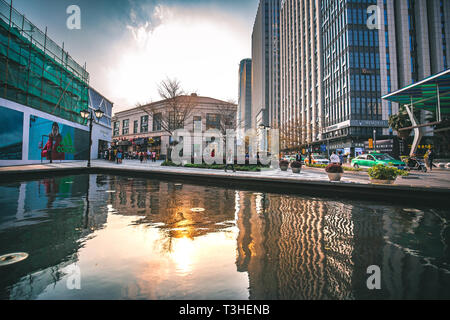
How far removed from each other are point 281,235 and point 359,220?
2.33 metres

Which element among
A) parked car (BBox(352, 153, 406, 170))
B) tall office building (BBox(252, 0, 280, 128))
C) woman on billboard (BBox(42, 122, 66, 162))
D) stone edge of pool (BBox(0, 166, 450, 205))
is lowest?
stone edge of pool (BBox(0, 166, 450, 205))

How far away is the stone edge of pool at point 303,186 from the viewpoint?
6641 mm

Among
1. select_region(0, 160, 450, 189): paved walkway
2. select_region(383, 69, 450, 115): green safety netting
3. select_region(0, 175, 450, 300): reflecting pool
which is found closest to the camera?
select_region(0, 175, 450, 300): reflecting pool

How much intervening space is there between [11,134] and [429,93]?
36.1 meters

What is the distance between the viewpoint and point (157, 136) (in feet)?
129

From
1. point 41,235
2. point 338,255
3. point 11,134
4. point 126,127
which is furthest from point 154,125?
point 338,255

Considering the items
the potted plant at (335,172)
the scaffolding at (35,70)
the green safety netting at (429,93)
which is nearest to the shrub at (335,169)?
the potted plant at (335,172)

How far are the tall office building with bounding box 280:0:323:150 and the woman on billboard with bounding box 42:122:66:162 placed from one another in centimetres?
3562

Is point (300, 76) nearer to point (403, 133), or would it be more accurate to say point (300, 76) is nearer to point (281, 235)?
A: point (403, 133)

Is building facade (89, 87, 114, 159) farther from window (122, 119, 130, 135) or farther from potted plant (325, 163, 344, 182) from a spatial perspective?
potted plant (325, 163, 344, 182)

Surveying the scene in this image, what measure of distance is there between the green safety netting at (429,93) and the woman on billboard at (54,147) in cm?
3406

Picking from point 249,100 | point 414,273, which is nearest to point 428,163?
point 414,273

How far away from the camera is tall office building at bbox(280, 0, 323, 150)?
50094mm

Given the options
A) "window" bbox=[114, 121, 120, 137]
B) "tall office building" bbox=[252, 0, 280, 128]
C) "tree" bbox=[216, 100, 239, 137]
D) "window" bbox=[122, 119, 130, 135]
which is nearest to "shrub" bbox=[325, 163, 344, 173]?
"tree" bbox=[216, 100, 239, 137]
